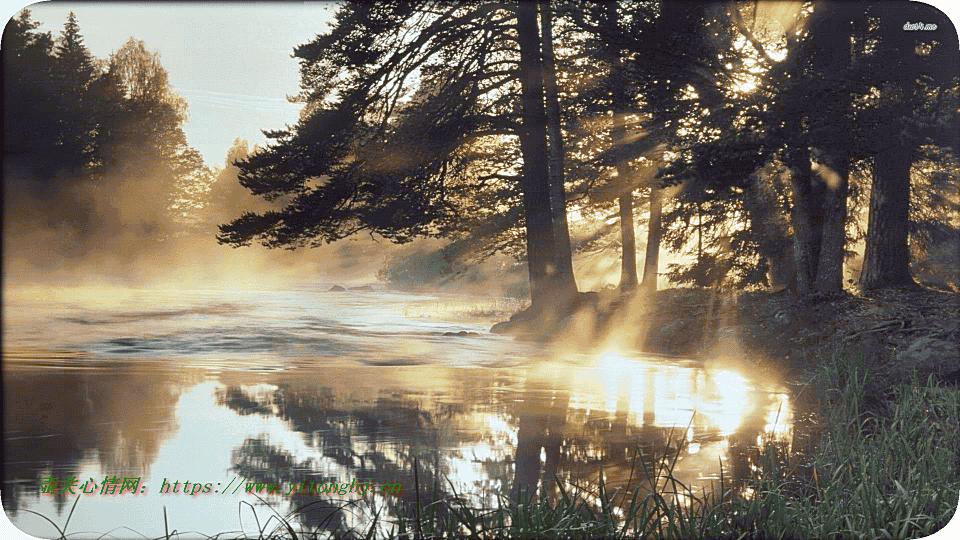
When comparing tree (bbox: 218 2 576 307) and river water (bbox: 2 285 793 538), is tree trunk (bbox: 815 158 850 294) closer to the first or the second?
river water (bbox: 2 285 793 538)

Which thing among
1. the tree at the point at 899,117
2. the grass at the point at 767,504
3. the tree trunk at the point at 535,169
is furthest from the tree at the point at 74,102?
the tree at the point at 899,117

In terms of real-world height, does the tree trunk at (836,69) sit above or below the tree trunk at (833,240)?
above

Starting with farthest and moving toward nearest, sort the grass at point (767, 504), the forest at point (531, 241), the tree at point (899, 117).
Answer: the tree at point (899, 117), the forest at point (531, 241), the grass at point (767, 504)

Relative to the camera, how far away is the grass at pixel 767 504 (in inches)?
129

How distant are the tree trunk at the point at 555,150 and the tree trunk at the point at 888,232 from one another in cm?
414

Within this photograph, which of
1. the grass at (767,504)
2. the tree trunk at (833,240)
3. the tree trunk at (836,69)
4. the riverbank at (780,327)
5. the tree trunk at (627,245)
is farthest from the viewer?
the tree trunk at (627,245)

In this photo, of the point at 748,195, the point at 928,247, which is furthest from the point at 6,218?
the point at 928,247

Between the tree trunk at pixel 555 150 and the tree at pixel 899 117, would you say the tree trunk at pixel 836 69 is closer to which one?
the tree at pixel 899 117

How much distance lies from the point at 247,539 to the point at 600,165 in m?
11.7

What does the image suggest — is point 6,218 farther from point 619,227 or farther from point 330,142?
point 619,227

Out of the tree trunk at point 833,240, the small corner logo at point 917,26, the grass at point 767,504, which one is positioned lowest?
the grass at point 767,504

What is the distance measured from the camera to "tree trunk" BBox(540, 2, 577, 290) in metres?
7.61

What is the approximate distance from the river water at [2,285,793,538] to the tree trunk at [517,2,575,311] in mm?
1938

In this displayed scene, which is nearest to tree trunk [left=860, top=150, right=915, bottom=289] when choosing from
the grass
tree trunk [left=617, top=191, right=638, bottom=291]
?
tree trunk [left=617, top=191, right=638, bottom=291]
